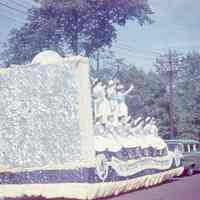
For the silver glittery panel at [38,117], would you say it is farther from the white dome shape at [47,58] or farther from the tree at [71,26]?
the tree at [71,26]

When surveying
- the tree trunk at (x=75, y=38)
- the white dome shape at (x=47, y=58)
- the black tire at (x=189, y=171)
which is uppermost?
the tree trunk at (x=75, y=38)

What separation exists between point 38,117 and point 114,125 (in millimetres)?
3181

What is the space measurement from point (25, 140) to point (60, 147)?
3.36 ft

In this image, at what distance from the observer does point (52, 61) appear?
42.1 ft

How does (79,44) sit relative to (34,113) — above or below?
above

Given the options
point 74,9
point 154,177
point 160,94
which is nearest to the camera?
point 154,177

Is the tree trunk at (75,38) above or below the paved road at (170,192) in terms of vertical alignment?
above

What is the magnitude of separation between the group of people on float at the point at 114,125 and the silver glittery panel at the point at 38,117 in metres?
1.18

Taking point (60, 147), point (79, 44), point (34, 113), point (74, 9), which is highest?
point (74, 9)

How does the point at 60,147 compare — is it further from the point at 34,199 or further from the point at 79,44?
the point at 79,44

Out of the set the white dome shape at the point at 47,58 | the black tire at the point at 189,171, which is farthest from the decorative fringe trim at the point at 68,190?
the black tire at the point at 189,171

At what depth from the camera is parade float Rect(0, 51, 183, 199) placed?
12406mm

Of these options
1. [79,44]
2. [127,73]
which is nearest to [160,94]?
[127,73]

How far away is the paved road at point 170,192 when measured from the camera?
13.9 metres
